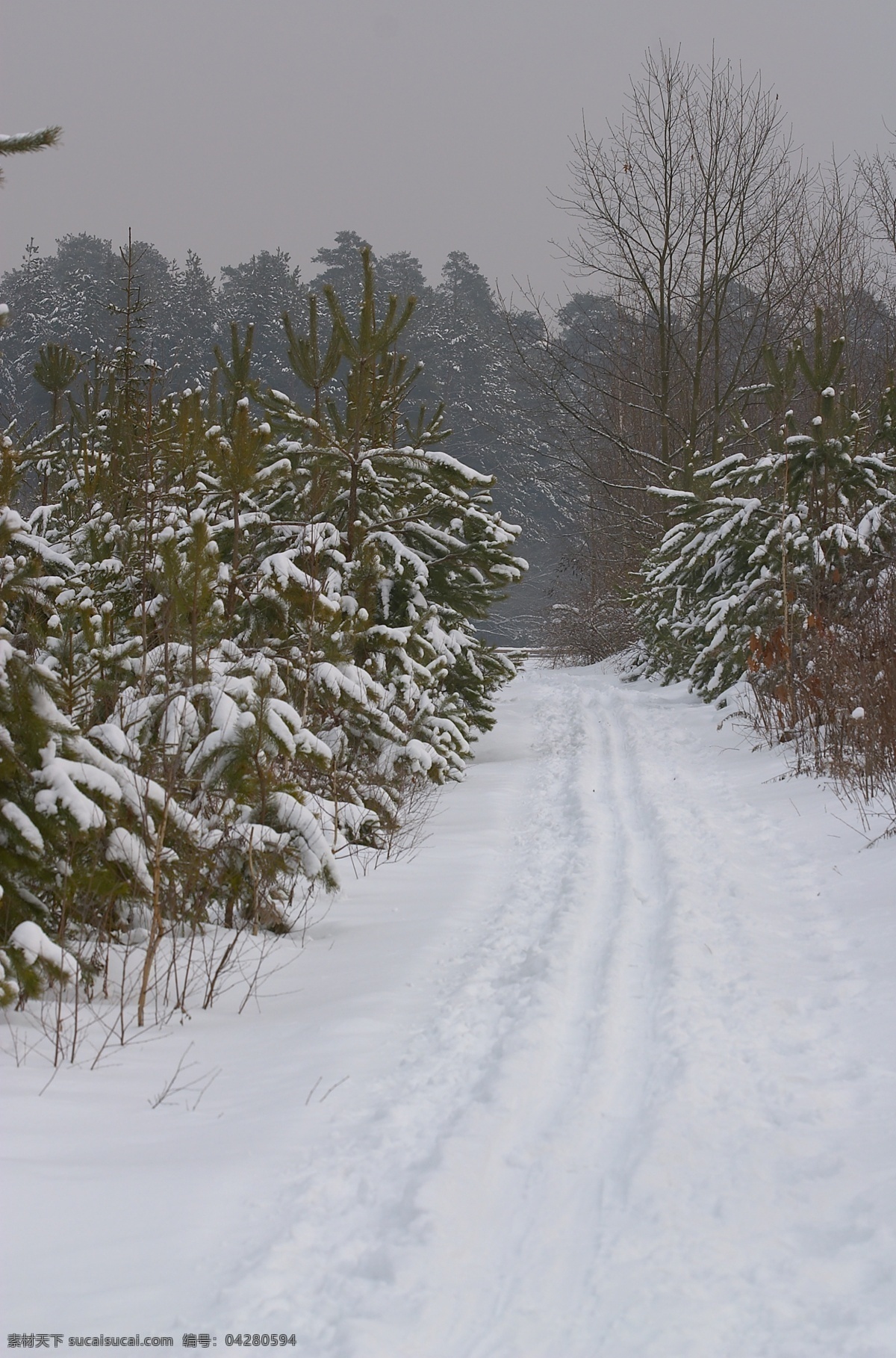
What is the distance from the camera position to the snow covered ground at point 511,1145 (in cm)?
229

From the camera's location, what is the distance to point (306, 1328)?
7.37ft

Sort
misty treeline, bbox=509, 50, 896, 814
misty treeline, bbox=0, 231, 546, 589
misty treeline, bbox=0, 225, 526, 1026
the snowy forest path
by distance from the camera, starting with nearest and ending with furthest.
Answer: the snowy forest path
misty treeline, bbox=0, 225, 526, 1026
misty treeline, bbox=509, 50, 896, 814
misty treeline, bbox=0, 231, 546, 589

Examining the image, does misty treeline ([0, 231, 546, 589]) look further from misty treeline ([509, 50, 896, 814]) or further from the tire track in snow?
the tire track in snow

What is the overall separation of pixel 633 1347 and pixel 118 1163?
159 centimetres

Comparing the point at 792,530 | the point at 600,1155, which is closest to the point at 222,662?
the point at 600,1155

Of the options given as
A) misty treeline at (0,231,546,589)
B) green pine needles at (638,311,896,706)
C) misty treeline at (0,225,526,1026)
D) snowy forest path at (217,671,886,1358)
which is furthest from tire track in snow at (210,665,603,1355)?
misty treeline at (0,231,546,589)

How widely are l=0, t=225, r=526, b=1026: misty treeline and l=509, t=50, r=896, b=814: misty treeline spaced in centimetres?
334

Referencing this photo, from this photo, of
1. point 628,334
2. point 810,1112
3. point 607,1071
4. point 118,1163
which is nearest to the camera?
point 118,1163

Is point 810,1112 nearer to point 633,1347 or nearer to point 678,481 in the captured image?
point 633,1347

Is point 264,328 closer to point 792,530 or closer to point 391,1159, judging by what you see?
point 792,530

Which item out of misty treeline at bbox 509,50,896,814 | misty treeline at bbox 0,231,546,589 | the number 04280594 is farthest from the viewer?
misty treeline at bbox 0,231,546,589

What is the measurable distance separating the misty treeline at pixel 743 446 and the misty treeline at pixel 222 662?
3340 mm

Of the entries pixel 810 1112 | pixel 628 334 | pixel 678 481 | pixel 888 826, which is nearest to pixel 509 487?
pixel 628 334

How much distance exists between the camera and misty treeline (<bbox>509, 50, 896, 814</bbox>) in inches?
386
